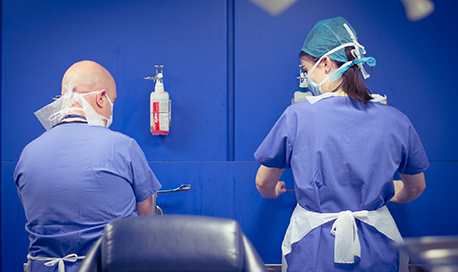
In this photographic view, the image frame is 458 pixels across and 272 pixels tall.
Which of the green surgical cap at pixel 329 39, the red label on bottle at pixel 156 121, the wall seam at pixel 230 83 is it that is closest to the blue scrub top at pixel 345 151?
the green surgical cap at pixel 329 39

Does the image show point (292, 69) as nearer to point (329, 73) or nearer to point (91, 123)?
point (329, 73)

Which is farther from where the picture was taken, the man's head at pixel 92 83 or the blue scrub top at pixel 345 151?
the man's head at pixel 92 83

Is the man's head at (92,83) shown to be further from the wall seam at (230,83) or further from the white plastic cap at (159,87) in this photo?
the wall seam at (230,83)

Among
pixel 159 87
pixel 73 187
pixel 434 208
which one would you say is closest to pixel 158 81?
pixel 159 87

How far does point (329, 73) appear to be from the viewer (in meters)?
0.95

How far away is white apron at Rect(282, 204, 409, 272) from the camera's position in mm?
827

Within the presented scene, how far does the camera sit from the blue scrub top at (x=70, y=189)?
88cm

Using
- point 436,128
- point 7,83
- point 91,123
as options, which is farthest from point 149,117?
point 436,128

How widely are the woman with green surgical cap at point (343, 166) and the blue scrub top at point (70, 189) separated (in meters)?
0.47

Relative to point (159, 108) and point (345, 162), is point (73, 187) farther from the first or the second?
point (345, 162)

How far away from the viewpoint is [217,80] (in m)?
1.34

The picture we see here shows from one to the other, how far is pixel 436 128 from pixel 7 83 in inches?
74.1

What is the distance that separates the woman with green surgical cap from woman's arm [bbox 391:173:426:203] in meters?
0.04

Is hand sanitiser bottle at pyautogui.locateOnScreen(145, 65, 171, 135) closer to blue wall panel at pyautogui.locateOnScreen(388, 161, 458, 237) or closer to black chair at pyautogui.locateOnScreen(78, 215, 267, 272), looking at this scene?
black chair at pyautogui.locateOnScreen(78, 215, 267, 272)
